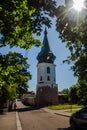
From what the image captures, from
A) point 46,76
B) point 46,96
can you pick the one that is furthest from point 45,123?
point 46,76

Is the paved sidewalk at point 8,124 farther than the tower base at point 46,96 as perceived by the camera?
No

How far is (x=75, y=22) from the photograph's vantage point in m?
14.8

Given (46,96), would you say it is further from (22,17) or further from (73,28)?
(22,17)

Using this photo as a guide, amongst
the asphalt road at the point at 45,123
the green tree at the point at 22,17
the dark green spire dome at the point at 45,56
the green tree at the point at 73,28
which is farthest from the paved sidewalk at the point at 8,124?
the dark green spire dome at the point at 45,56

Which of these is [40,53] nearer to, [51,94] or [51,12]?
[51,94]

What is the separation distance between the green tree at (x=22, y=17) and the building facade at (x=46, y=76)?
80.9 meters

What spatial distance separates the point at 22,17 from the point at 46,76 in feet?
288

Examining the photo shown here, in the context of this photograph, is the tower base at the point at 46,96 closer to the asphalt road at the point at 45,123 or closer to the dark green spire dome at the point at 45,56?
the dark green spire dome at the point at 45,56

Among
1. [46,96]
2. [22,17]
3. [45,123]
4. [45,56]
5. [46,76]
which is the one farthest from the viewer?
[45,56]

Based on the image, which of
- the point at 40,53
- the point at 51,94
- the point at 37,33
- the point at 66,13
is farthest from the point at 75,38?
the point at 40,53

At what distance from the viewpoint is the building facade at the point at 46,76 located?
309ft

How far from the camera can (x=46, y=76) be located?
329 feet

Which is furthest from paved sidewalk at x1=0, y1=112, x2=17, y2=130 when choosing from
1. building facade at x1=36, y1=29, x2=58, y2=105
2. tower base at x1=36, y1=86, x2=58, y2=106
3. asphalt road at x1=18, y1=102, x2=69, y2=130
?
building facade at x1=36, y1=29, x2=58, y2=105

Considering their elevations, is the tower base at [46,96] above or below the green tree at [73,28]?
above
